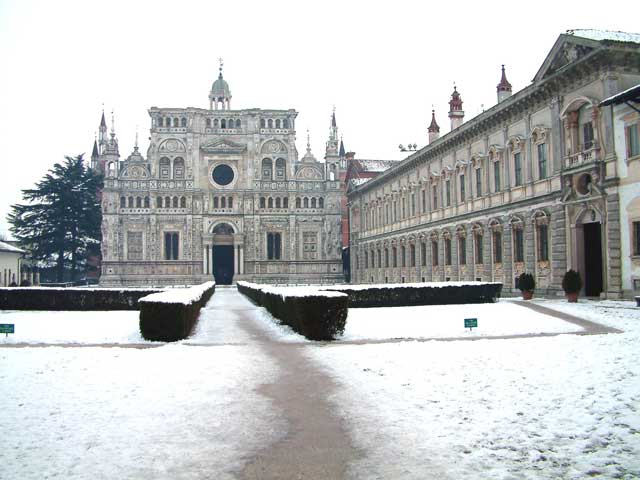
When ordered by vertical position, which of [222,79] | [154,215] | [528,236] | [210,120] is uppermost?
[222,79]

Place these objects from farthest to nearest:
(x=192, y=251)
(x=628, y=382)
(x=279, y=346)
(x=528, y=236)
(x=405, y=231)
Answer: (x=192, y=251) → (x=405, y=231) → (x=528, y=236) → (x=279, y=346) → (x=628, y=382)

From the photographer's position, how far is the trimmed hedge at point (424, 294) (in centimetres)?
2862

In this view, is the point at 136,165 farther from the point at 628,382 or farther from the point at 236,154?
the point at 628,382

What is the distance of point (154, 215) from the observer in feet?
240

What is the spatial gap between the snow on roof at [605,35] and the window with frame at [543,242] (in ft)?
30.1

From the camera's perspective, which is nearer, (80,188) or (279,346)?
(279,346)

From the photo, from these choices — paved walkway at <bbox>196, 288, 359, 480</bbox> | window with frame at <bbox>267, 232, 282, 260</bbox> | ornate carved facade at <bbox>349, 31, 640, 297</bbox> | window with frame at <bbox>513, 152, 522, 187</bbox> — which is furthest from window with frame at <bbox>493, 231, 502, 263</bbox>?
window with frame at <bbox>267, 232, 282, 260</bbox>

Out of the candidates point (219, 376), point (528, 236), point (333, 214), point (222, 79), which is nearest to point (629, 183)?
point (528, 236)

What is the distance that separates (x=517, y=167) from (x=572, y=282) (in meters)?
9.89

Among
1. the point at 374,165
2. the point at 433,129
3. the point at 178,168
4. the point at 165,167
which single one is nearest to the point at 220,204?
the point at 178,168

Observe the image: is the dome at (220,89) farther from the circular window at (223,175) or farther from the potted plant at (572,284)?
the potted plant at (572,284)

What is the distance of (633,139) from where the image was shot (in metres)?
25.2

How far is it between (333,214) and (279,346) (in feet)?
198

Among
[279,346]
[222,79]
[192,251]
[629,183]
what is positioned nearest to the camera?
[279,346]
